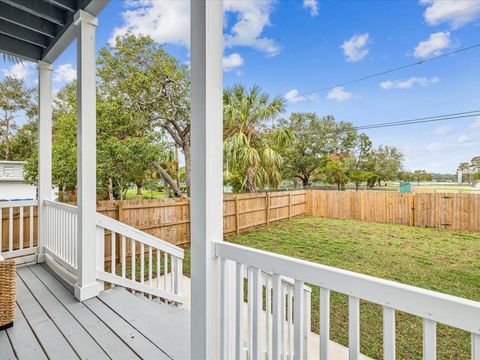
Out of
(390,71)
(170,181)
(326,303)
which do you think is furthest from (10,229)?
(390,71)

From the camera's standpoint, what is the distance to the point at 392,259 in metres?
1.90

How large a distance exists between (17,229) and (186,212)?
6.78 feet

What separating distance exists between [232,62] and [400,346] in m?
2.97

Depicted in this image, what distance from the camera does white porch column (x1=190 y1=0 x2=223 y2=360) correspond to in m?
1.09

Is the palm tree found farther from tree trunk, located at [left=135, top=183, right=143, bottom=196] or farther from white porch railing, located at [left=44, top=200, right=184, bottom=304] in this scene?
tree trunk, located at [left=135, top=183, right=143, bottom=196]

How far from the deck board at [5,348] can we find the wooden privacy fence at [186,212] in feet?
6.60

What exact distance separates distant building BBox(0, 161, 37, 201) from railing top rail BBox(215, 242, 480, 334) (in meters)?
5.08

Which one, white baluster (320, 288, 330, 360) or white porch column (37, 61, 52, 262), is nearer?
white baluster (320, 288, 330, 360)

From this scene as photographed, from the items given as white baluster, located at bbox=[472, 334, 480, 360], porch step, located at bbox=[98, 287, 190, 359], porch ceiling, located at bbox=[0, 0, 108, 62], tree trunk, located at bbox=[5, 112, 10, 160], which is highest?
porch ceiling, located at bbox=[0, 0, 108, 62]

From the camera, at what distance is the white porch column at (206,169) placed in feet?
3.58

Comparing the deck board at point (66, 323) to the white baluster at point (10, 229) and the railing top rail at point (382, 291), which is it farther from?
the railing top rail at point (382, 291)

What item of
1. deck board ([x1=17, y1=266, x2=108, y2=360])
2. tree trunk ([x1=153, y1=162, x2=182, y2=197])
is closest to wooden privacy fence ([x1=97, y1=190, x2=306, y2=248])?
tree trunk ([x1=153, y1=162, x2=182, y2=197])

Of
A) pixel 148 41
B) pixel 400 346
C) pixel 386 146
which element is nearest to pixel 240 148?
pixel 386 146

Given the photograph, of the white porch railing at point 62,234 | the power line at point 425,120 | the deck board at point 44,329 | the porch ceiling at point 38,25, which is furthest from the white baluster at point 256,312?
the porch ceiling at point 38,25
